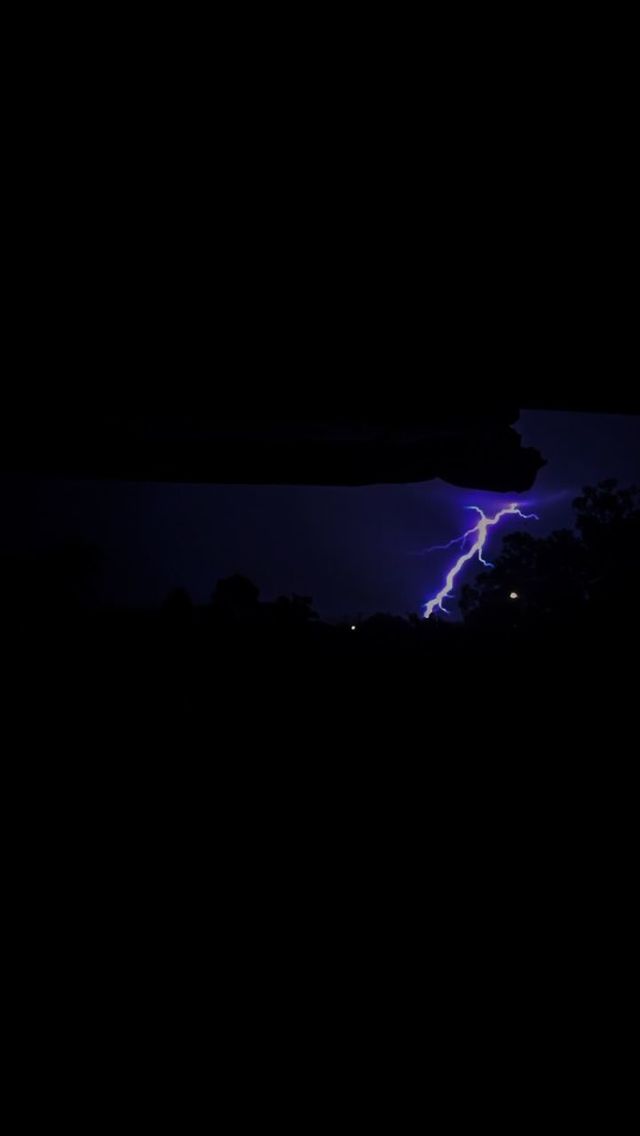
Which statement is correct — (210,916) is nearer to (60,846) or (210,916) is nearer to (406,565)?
(60,846)

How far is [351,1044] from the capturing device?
1.11m

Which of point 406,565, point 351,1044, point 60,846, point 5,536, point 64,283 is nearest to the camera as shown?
point 351,1044

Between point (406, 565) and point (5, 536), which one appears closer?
point (5, 536)

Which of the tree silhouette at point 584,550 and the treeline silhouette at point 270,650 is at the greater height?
the tree silhouette at point 584,550

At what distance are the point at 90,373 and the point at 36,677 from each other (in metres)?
0.97

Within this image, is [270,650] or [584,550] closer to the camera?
[270,650]

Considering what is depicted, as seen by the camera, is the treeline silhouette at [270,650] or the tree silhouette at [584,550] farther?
the tree silhouette at [584,550]

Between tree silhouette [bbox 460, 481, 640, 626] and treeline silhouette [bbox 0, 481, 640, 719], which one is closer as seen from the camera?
treeline silhouette [bbox 0, 481, 640, 719]

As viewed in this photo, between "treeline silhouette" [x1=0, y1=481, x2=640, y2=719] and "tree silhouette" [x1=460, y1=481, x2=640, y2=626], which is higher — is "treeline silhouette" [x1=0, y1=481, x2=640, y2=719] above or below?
below

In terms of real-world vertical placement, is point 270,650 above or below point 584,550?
below

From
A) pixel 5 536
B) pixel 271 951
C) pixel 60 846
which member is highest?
pixel 5 536

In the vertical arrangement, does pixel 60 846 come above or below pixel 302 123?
below

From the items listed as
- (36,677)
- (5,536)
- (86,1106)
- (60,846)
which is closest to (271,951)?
(86,1106)

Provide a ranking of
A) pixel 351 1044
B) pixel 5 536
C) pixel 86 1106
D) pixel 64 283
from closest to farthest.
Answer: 1. pixel 86 1106
2. pixel 351 1044
3. pixel 64 283
4. pixel 5 536
